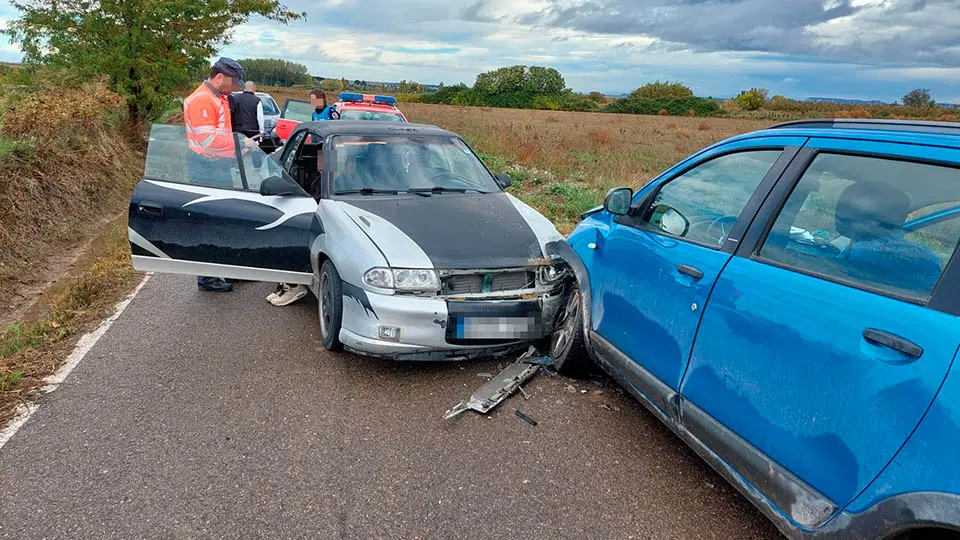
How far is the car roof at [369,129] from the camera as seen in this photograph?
213 inches

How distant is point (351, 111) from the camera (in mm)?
12664

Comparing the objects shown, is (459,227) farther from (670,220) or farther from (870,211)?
(870,211)

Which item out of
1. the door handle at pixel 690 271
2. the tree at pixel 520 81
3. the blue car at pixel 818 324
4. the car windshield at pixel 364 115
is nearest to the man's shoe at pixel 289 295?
the blue car at pixel 818 324

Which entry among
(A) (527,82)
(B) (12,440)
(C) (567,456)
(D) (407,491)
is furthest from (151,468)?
(A) (527,82)

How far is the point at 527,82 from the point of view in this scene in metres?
73.8

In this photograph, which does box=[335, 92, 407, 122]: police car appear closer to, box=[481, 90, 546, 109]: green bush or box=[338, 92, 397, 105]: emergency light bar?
box=[338, 92, 397, 105]: emergency light bar

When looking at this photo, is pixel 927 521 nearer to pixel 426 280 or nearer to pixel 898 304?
pixel 898 304

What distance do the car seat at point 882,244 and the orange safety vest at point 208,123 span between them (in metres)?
4.43

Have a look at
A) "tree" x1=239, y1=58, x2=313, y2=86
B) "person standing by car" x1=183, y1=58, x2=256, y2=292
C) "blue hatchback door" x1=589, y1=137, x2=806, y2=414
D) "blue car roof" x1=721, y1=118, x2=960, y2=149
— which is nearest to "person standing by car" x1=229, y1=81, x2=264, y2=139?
"person standing by car" x1=183, y1=58, x2=256, y2=292

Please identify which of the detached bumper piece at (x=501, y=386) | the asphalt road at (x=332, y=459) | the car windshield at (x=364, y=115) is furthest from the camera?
the car windshield at (x=364, y=115)

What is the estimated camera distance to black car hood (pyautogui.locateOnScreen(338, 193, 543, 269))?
4051mm

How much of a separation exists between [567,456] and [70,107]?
10.8 m

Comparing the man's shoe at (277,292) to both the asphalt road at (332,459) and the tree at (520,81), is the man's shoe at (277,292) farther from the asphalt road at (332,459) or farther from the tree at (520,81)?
the tree at (520,81)

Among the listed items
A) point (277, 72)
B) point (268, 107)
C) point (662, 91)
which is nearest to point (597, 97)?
point (662, 91)
